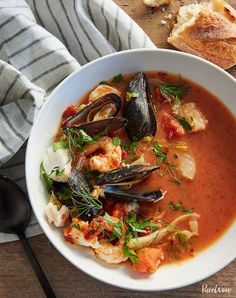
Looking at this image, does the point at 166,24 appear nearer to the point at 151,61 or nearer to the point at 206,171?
the point at 151,61

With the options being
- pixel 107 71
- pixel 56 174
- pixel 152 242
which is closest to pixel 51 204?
pixel 56 174

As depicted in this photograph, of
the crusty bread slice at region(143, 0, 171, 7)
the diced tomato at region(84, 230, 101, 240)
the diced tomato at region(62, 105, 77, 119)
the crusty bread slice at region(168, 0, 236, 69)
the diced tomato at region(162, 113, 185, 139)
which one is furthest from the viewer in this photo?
the crusty bread slice at region(143, 0, 171, 7)

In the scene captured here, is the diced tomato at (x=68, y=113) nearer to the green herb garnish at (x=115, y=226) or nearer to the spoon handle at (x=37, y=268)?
the green herb garnish at (x=115, y=226)

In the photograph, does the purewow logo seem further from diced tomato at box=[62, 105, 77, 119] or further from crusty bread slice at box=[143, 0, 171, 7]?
crusty bread slice at box=[143, 0, 171, 7]

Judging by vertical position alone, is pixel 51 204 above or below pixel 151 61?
below

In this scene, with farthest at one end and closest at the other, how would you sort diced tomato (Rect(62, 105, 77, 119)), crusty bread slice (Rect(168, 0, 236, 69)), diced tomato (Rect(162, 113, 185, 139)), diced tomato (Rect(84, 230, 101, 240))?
1. crusty bread slice (Rect(168, 0, 236, 69))
2. diced tomato (Rect(62, 105, 77, 119))
3. diced tomato (Rect(162, 113, 185, 139))
4. diced tomato (Rect(84, 230, 101, 240))

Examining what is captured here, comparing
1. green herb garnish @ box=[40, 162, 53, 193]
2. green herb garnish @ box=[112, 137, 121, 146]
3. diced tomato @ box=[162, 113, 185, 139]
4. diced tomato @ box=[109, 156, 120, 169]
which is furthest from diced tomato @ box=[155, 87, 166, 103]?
green herb garnish @ box=[40, 162, 53, 193]
